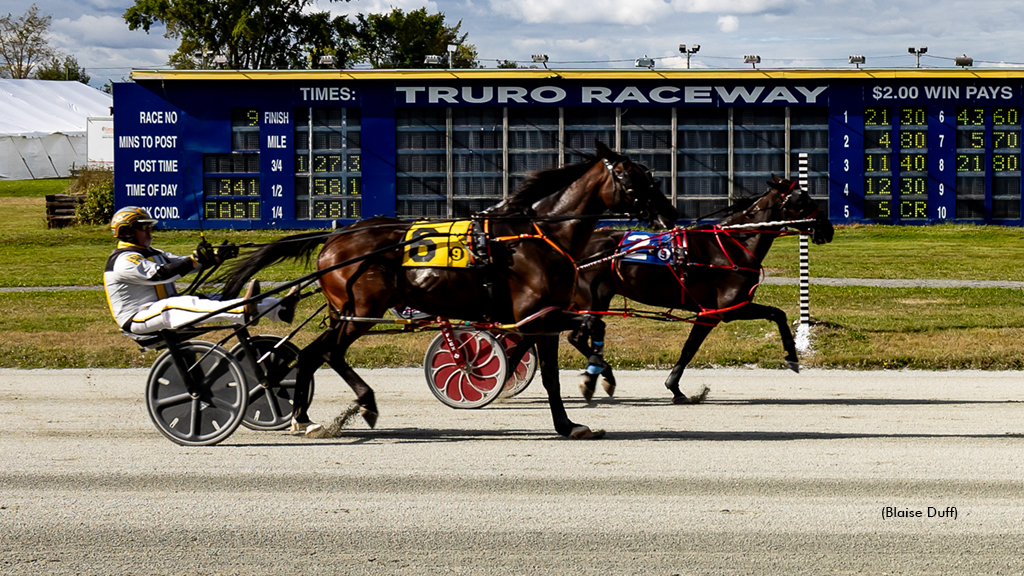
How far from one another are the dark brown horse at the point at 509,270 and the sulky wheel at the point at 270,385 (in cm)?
21

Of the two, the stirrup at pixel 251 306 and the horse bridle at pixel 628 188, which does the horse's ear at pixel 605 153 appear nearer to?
the horse bridle at pixel 628 188

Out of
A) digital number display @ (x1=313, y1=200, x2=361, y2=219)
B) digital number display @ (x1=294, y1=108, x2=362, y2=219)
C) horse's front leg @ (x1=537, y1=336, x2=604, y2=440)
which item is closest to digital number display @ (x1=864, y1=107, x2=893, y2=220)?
digital number display @ (x1=294, y1=108, x2=362, y2=219)

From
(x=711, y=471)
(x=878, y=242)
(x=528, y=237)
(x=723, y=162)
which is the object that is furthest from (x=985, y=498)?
(x=878, y=242)

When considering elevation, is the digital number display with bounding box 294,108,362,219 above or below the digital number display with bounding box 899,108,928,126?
below

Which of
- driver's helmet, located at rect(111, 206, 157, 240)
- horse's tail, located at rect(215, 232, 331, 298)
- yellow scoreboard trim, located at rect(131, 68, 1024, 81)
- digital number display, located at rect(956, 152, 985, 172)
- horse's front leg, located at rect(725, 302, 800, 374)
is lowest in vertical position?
horse's front leg, located at rect(725, 302, 800, 374)

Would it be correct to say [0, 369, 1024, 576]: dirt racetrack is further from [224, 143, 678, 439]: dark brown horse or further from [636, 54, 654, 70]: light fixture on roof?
[636, 54, 654, 70]: light fixture on roof

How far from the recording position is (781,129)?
26.0 meters

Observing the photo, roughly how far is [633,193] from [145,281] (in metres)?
3.38

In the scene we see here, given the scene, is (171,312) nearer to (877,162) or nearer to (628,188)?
(628,188)

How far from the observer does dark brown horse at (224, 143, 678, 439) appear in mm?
Result: 8102

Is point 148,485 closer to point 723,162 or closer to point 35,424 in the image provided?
point 35,424

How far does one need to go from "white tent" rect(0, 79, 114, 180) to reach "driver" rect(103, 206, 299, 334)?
59572 millimetres

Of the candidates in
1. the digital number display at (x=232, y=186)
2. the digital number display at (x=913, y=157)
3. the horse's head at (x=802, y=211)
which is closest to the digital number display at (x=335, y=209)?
the digital number display at (x=232, y=186)

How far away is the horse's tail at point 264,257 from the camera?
8594 millimetres
